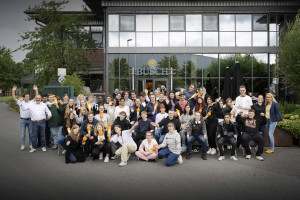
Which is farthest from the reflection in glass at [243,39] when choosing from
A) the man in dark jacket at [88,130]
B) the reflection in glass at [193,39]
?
the man in dark jacket at [88,130]

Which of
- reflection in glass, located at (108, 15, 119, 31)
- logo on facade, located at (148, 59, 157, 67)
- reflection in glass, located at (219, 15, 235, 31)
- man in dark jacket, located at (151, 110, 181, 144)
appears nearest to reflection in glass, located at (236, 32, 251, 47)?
reflection in glass, located at (219, 15, 235, 31)

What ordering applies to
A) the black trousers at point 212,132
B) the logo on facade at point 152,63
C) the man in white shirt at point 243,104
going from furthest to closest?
1. the logo on facade at point 152,63
2. the man in white shirt at point 243,104
3. the black trousers at point 212,132

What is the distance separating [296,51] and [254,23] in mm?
7641

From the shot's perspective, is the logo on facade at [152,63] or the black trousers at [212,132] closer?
the black trousers at [212,132]

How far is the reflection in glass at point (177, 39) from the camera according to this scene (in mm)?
20703

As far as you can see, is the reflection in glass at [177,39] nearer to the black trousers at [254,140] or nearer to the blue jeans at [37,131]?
the black trousers at [254,140]

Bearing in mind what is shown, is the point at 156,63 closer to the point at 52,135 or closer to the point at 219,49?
the point at 219,49

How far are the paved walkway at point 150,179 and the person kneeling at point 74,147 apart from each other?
249 mm

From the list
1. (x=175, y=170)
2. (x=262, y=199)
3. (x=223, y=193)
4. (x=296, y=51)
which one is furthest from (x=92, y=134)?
(x=296, y=51)

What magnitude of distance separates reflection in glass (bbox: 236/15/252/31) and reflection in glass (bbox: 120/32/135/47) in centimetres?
868

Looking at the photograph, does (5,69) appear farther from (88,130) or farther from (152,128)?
(152,128)

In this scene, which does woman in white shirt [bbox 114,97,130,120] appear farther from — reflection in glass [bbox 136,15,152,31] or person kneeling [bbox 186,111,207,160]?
reflection in glass [bbox 136,15,152,31]

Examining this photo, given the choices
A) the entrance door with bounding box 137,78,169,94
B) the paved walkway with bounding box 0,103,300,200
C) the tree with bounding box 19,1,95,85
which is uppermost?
the tree with bounding box 19,1,95,85

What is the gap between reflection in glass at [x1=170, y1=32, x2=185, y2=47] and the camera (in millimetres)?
20703
